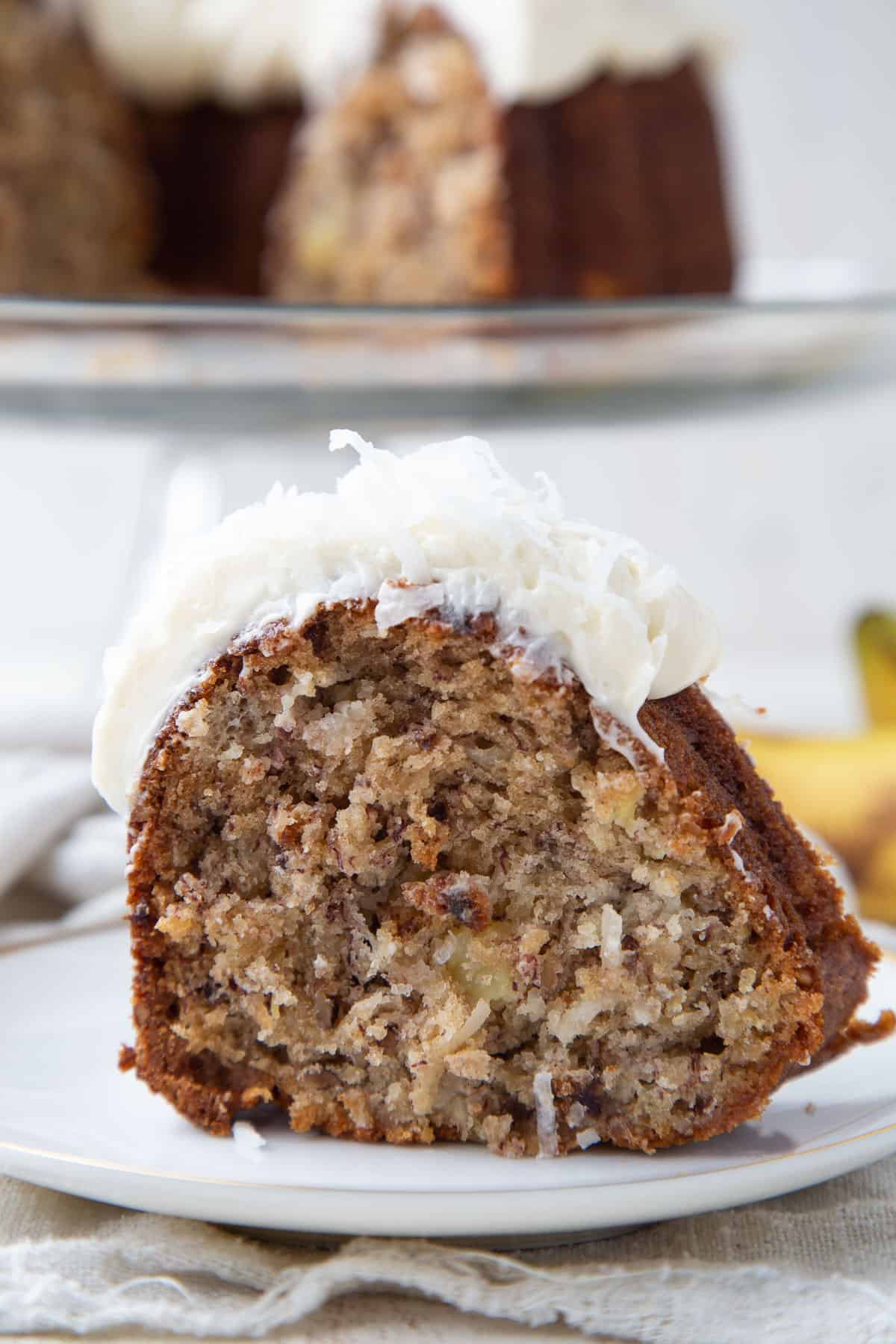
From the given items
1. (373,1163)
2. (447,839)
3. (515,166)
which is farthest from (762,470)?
(373,1163)

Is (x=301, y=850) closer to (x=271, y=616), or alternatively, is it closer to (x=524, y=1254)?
(x=271, y=616)

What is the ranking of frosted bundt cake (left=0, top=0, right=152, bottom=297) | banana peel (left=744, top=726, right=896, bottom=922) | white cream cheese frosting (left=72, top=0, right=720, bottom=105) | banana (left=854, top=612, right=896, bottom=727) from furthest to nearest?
frosted bundt cake (left=0, top=0, right=152, bottom=297) → white cream cheese frosting (left=72, top=0, right=720, bottom=105) → banana (left=854, top=612, right=896, bottom=727) → banana peel (left=744, top=726, right=896, bottom=922)

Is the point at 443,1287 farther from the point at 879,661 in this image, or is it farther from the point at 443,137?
the point at 443,137

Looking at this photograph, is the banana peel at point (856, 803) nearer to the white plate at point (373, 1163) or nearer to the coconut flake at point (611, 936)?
the white plate at point (373, 1163)

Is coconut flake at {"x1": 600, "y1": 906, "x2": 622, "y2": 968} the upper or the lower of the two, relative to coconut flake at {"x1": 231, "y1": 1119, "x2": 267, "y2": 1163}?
upper

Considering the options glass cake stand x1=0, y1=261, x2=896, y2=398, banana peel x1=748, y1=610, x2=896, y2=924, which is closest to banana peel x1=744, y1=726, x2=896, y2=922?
banana peel x1=748, y1=610, x2=896, y2=924

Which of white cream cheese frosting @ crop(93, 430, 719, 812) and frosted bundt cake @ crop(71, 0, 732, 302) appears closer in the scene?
white cream cheese frosting @ crop(93, 430, 719, 812)

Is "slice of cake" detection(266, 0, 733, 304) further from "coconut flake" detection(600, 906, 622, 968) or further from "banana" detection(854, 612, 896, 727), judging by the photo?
"coconut flake" detection(600, 906, 622, 968)
